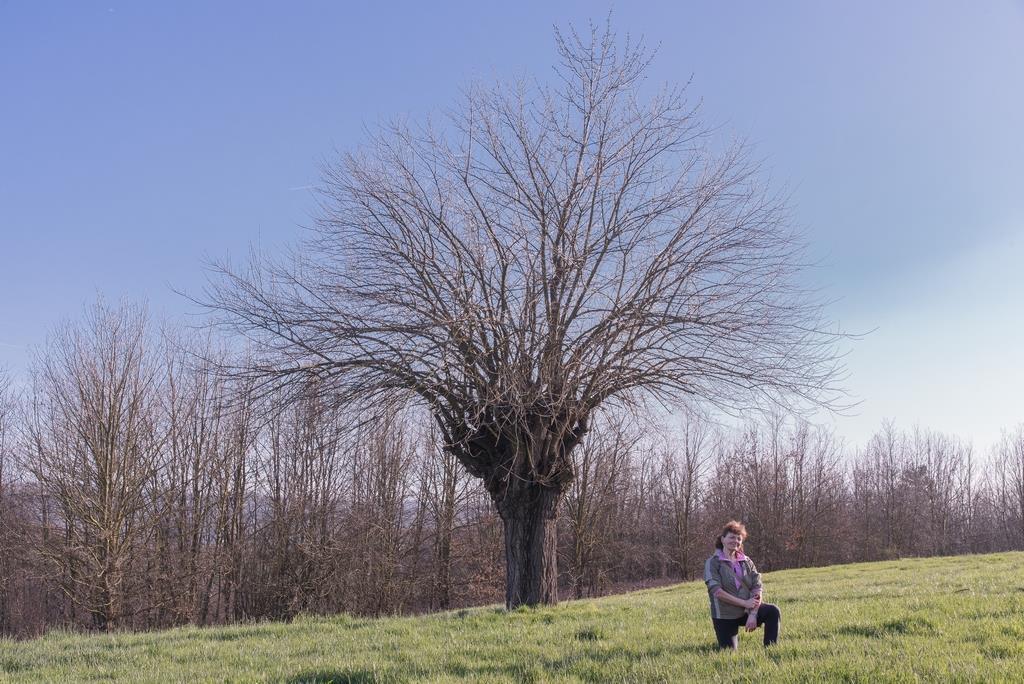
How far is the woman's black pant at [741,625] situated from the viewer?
6.95m

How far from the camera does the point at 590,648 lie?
294 inches

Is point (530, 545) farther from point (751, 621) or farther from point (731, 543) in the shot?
point (751, 621)

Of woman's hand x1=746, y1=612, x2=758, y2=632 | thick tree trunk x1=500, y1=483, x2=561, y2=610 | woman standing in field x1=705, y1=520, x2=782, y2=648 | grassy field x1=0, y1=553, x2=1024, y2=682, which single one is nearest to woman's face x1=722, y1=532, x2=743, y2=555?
woman standing in field x1=705, y1=520, x2=782, y2=648

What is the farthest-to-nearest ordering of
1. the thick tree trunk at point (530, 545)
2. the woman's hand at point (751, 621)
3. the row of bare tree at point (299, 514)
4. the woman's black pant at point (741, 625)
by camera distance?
the row of bare tree at point (299, 514), the thick tree trunk at point (530, 545), the woman's black pant at point (741, 625), the woman's hand at point (751, 621)

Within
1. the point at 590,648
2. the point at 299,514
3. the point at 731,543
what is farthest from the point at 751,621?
the point at 299,514

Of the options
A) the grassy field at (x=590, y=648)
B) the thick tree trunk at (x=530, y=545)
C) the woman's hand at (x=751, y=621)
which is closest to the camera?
the grassy field at (x=590, y=648)

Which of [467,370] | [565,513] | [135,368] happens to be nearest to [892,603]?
[467,370]

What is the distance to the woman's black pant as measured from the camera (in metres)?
6.95

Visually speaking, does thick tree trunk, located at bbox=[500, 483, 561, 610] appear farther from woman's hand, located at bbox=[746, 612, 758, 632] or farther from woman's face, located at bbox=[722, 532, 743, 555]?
woman's hand, located at bbox=[746, 612, 758, 632]

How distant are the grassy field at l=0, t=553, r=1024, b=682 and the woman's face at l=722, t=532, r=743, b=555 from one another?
3.05 feet

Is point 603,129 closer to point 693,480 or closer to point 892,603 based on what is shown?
point 892,603

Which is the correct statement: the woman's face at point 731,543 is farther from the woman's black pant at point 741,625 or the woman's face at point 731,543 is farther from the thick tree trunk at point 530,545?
the thick tree trunk at point 530,545

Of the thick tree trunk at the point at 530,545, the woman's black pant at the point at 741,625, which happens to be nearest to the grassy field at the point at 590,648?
the woman's black pant at the point at 741,625

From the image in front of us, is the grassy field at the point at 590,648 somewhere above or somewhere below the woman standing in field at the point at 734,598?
below
